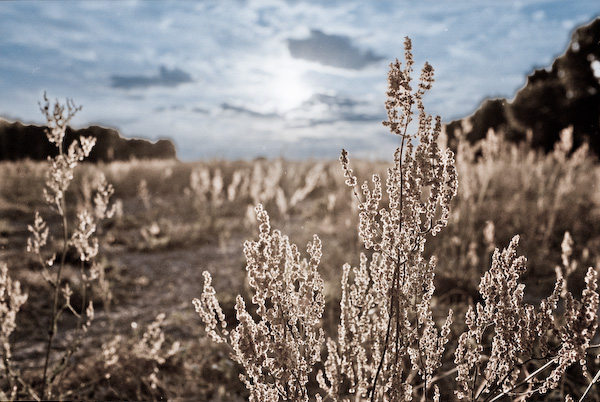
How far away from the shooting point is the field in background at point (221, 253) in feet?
11.7

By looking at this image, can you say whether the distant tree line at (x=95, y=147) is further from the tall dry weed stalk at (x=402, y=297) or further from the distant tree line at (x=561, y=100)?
the distant tree line at (x=561, y=100)

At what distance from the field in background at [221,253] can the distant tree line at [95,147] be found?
215 cm

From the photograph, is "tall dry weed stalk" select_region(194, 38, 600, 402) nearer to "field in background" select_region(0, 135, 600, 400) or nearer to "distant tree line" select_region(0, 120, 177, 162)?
"field in background" select_region(0, 135, 600, 400)

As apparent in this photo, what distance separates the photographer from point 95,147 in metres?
22.3

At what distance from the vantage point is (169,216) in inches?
389

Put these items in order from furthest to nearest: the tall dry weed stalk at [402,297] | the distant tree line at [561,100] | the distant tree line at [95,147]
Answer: the distant tree line at [561,100] → the distant tree line at [95,147] → the tall dry weed stalk at [402,297]

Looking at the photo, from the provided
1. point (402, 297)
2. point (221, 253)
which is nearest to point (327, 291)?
point (221, 253)

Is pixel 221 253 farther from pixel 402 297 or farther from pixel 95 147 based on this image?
pixel 95 147

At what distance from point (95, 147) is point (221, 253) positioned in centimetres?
1768

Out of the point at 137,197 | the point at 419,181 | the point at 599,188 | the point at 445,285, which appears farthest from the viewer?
the point at 137,197

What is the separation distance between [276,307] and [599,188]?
751 centimetres

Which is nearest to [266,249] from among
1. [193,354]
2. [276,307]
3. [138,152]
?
[276,307]

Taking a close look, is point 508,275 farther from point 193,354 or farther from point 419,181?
point 193,354

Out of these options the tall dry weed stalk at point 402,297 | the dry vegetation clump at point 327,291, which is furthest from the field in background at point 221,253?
the tall dry weed stalk at point 402,297
